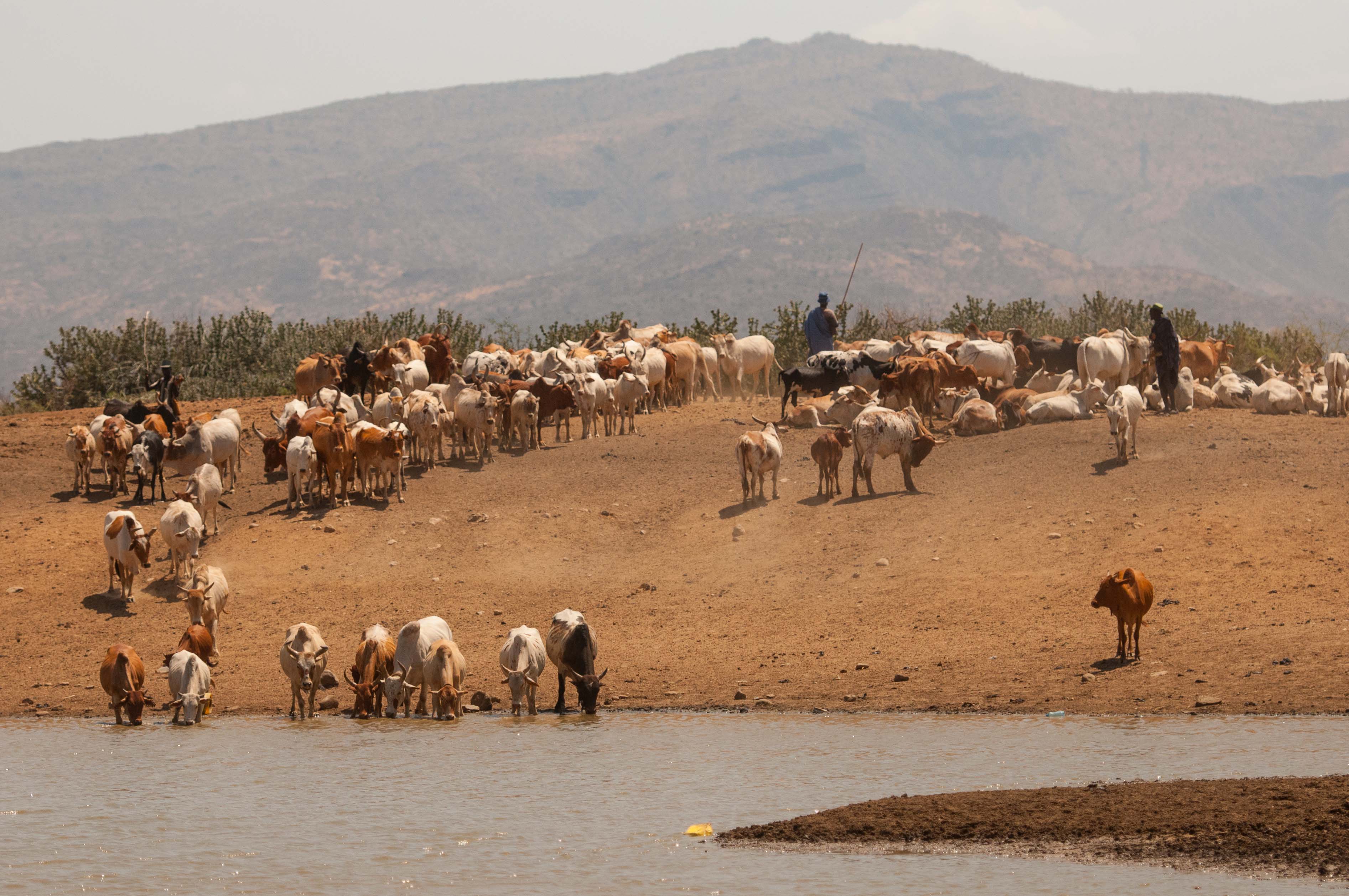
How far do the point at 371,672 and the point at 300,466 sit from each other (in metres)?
8.25

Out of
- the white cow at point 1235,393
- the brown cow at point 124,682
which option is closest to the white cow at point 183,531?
the brown cow at point 124,682

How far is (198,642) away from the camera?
53.8 ft

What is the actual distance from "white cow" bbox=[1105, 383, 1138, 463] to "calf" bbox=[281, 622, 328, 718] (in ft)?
40.3

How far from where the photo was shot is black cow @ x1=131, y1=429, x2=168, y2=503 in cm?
2375

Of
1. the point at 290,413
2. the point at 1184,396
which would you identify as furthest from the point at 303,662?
the point at 1184,396

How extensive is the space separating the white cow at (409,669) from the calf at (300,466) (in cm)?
790

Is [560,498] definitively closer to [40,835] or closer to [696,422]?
[696,422]

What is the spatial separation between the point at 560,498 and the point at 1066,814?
1474 centimetres

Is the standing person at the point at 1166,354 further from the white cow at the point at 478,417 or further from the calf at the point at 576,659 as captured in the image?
the calf at the point at 576,659

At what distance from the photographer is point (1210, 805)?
9.72 m

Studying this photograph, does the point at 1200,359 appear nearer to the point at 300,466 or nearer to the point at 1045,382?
the point at 1045,382

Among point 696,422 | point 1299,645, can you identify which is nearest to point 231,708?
point 1299,645

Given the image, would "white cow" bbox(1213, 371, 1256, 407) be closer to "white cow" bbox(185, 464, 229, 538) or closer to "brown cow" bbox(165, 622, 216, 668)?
"white cow" bbox(185, 464, 229, 538)

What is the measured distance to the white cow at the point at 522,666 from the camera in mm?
14938
